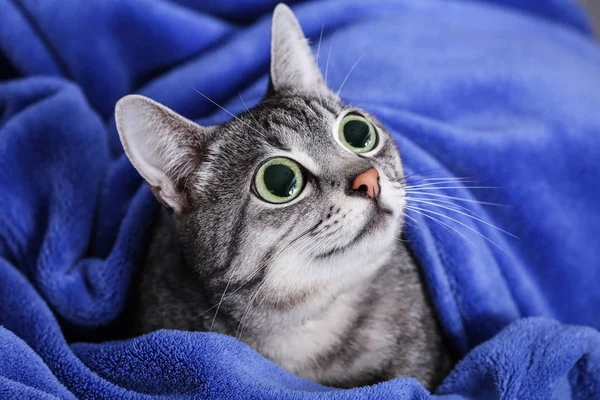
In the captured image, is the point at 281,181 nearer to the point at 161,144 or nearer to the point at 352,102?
the point at 161,144

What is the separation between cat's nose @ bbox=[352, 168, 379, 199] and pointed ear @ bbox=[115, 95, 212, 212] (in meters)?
0.35

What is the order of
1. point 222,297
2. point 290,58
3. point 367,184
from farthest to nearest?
point 290,58
point 222,297
point 367,184

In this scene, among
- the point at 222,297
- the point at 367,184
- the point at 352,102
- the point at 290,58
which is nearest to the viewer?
the point at 367,184

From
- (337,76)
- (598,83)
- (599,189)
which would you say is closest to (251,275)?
(337,76)

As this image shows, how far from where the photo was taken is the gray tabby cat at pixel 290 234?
1060 mm

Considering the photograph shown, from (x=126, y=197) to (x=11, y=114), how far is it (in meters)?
0.36

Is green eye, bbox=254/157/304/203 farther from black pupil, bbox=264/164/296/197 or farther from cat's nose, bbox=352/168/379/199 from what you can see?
cat's nose, bbox=352/168/379/199

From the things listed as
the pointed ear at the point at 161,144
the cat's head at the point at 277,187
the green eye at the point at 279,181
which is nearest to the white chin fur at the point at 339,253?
the cat's head at the point at 277,187

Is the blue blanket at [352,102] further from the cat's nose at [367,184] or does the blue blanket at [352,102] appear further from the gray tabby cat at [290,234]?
the cat's nose at [367,184]

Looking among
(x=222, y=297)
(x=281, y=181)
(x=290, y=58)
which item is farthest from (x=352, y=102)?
(x=222, y=297)

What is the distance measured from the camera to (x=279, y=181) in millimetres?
1083

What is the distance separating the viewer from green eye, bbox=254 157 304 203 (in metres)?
1.08

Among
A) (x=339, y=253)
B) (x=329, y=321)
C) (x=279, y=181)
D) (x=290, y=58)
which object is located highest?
(x=290, y=58)

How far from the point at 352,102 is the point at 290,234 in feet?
1.75
